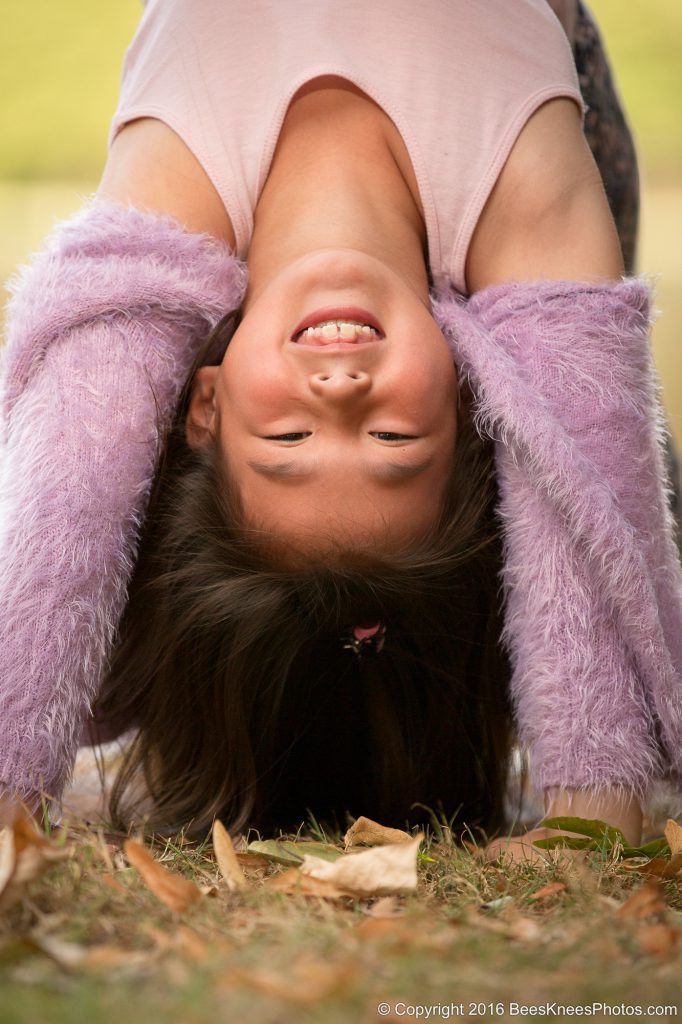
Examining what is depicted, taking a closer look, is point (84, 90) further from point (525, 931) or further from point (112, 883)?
point (525, 931)

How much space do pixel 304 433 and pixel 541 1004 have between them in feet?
2.90

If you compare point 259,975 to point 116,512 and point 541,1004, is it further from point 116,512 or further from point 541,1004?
point 116,512

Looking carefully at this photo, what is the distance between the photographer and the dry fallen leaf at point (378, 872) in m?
1.12

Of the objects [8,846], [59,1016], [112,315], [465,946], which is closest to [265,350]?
[112,315]

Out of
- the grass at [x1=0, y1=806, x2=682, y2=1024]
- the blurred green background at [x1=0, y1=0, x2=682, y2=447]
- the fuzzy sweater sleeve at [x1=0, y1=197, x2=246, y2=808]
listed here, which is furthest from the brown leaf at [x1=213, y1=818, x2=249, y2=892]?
the blurred green background at [x1=0, y1=0, x2=682, y2=447]

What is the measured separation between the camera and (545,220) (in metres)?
1.74

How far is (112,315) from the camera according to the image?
1.64 meters

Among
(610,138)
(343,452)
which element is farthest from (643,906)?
(610,138)

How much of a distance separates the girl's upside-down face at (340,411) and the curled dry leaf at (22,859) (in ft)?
2.02

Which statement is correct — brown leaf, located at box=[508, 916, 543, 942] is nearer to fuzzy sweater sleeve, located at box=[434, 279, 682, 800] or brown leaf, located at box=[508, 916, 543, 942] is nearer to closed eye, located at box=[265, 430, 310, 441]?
fuzzy sweater sleeve, located at box=[434, 279, 682, 800]

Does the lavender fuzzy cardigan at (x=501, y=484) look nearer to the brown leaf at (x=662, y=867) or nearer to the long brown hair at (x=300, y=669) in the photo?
the long brown hair at (x=300, y=669)

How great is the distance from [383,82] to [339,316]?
0.50 metres

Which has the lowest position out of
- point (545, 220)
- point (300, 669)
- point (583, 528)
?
point (300, 669)

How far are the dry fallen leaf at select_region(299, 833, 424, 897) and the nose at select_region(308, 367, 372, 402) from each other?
60cm
